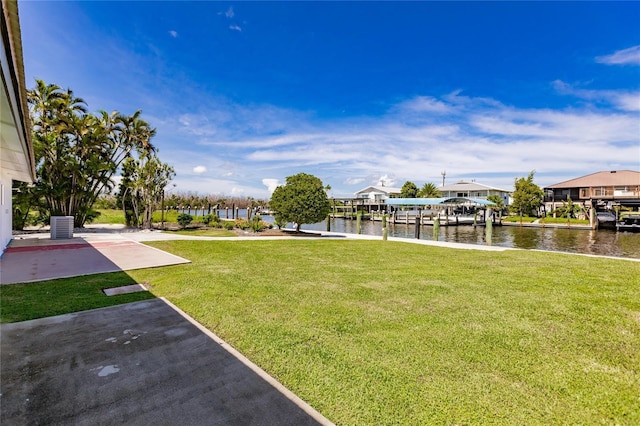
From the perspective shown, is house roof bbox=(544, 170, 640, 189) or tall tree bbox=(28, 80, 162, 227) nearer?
tall tree bbox=(28, 80, 162, 227)

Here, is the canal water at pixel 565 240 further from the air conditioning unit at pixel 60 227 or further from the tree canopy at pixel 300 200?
the air conditioning unit at pixel 60 227

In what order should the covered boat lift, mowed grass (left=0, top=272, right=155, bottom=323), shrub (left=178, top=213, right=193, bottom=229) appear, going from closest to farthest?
mowed grass (left=0, top=272, right=155, bottom=323), shrub (left=178, top=213, right=193, bottom=229), the covered boat lift

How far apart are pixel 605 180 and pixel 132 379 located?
175ft

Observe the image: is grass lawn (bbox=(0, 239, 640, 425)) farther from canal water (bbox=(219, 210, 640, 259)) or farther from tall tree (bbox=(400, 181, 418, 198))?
tall tree (bbox=(400, 181, 418, 198))

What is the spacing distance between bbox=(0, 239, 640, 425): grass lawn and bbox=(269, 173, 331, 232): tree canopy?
916cm

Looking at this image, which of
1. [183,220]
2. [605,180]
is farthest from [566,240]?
[183,220]

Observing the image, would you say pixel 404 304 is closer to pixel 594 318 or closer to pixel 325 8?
pixel 594 318

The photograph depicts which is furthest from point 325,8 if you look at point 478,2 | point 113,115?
point 113,115

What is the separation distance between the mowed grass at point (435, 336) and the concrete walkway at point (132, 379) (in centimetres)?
29

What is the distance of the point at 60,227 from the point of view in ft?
41.4

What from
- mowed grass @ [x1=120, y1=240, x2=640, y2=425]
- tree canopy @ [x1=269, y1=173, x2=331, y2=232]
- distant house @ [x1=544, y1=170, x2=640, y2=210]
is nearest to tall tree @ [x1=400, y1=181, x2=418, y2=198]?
distant house @ [x1=544, y1=170, x2=640, y2=210]

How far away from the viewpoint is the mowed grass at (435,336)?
2346 mm

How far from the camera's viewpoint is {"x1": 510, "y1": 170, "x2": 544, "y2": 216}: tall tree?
38.6m

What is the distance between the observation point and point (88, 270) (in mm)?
6801
